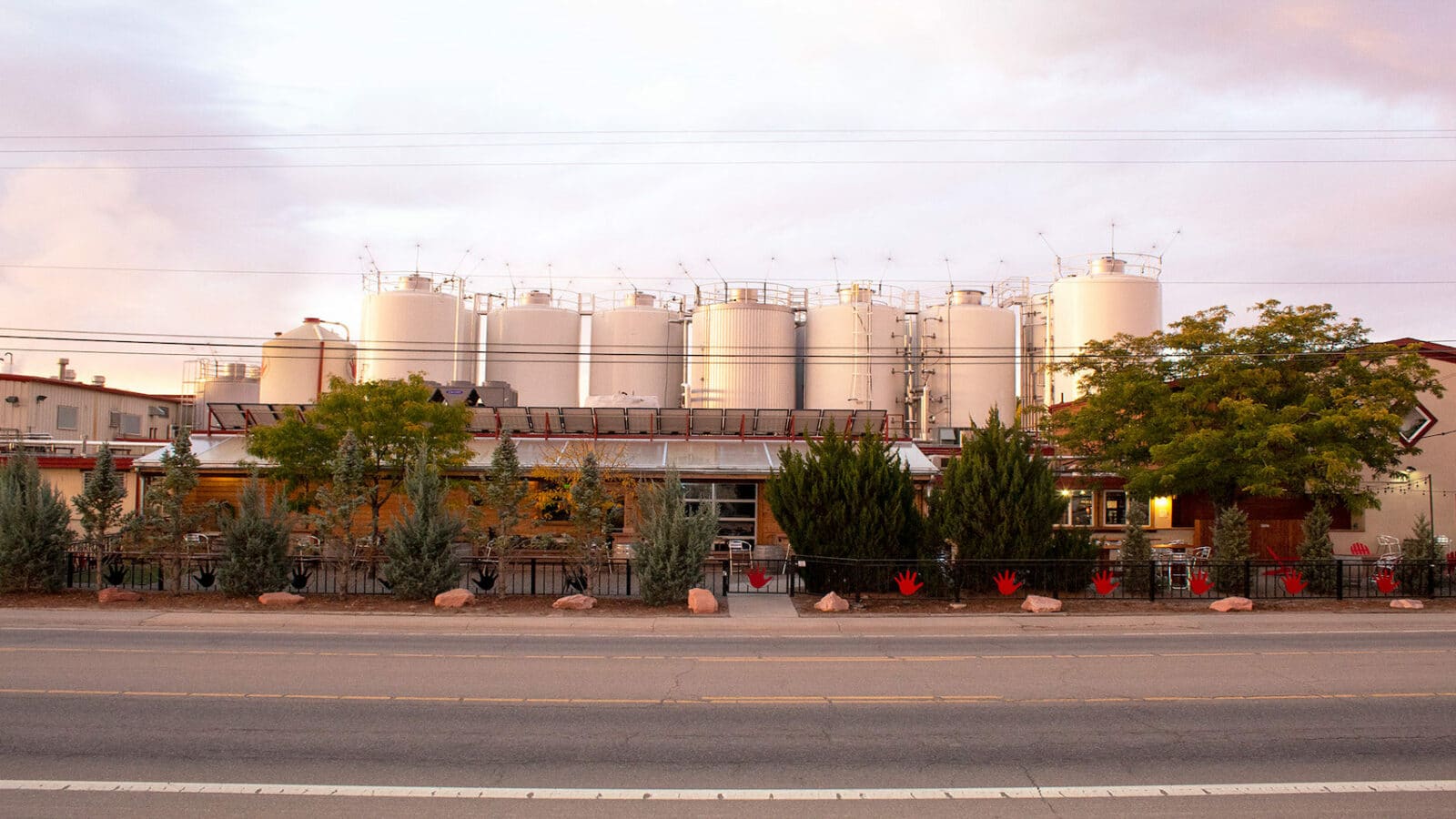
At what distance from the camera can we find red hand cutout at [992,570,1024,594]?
833 inches

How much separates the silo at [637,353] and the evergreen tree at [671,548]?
32.6 metres

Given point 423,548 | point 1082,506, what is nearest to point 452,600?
point 423,548

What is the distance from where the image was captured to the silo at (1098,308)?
5253 cm

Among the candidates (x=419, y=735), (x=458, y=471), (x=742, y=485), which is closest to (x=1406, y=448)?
(x=742, y=485)

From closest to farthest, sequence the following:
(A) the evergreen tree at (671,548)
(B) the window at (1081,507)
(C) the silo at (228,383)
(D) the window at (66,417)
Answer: (A) the evergreen tree at (671,548) < (B) the window at (1081,507) < (D) the window at (66,417) < (C) the silo at (228,383)

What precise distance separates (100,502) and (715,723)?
57.4ft

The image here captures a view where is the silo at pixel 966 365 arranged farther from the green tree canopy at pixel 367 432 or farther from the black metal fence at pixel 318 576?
the black metal fence at pixel 318 576

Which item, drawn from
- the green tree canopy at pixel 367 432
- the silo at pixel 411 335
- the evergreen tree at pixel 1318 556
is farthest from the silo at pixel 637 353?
the evergreen tree at pixel 1318 556

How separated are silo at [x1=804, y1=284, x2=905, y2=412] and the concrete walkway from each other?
30993 mm

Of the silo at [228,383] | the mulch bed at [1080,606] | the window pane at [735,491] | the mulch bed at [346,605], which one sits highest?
the silo at [228,383]

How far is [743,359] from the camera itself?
51.8m

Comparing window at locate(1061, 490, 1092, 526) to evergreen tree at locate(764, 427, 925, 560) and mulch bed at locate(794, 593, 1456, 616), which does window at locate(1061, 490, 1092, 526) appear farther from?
evergreen tree at locate(764, 427, 925, 560)

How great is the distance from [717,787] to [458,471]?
2566 cm

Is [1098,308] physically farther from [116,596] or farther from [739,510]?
[116,596]
